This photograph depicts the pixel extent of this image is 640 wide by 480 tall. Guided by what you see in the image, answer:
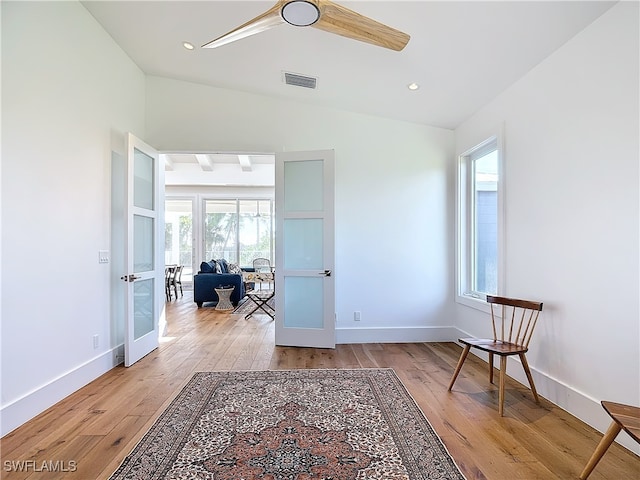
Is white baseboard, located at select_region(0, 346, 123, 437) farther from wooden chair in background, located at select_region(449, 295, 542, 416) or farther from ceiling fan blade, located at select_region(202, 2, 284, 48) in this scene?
wooden chair in background, located at select_region(449, 295, 542, 416)

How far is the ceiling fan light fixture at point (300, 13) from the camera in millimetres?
1712

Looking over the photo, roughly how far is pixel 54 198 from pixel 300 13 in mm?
2282

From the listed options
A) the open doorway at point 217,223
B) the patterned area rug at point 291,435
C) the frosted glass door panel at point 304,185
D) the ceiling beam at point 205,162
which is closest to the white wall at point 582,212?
the patterned area rug at point 291,435

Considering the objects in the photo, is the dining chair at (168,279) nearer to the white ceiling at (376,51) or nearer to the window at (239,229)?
the window at (239,229)

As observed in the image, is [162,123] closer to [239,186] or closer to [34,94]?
[34,94]

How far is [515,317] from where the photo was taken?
3.02m

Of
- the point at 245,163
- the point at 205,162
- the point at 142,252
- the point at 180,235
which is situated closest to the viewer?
the point at 142,252

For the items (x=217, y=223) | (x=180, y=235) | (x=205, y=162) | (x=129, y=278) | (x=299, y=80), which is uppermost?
(x=205, y=162)

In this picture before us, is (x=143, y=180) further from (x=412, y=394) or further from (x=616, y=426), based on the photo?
(x=616, y=426)

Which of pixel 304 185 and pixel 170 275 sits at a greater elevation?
pixel 304 185

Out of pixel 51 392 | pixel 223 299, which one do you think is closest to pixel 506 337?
pixel 51 392

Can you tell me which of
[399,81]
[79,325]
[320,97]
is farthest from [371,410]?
[320,97]

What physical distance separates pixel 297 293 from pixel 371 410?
1.88 m

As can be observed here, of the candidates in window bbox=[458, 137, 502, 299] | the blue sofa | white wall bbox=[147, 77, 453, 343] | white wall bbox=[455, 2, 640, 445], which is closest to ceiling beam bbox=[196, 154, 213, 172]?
the blue sofa
